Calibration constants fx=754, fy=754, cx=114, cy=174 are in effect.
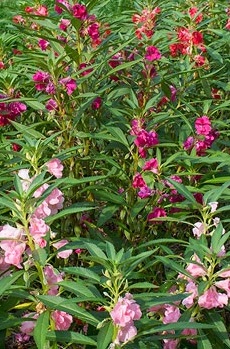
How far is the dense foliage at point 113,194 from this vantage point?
211cm

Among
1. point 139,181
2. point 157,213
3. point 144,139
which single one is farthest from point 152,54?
point 157,213

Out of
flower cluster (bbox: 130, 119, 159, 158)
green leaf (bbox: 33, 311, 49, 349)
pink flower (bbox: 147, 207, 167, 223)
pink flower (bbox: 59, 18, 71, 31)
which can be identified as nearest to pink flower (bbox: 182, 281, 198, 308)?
green leaf (bbox: 33, 311, 49, 349)

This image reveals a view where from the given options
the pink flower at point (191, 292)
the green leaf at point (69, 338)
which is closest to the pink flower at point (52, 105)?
the pink flower at point (191, 292)

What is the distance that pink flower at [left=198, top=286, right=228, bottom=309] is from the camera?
7.11ft

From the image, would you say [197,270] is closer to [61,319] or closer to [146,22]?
[61,319]

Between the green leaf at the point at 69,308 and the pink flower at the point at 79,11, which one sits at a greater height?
the pink flower at the point at 79,11

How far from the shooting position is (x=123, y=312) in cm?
188

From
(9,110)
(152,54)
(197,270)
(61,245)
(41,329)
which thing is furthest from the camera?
(152,54)

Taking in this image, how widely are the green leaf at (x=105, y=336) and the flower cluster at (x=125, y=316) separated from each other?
1.0 inches

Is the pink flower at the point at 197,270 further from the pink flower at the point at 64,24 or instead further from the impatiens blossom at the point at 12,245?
the pink flower at the point at 64,24

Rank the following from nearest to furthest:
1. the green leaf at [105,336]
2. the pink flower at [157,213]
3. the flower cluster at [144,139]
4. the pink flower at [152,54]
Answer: the green leaf at [105,336]
the pink flower at [157,213]
the flower cluster at [144,139]
the pink flower at [152,54]

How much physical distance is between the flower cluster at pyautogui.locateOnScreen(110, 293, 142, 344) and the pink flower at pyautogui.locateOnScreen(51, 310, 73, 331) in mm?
260

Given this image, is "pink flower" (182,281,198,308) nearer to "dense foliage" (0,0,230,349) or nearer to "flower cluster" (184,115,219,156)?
"dense foliage" (0,0,230,349)

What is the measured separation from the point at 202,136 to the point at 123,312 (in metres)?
1.52
